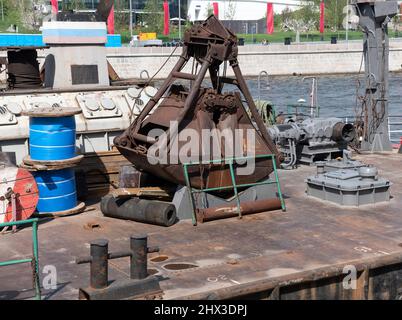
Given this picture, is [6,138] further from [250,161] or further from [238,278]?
[238,278]

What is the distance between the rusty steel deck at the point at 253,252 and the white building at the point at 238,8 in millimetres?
98517

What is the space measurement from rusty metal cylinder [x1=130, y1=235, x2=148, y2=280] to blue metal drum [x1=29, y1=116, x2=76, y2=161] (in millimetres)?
4677

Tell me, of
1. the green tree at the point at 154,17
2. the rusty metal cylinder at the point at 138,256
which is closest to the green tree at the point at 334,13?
the green tree at the point at 154,17

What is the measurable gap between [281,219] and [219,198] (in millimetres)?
1235

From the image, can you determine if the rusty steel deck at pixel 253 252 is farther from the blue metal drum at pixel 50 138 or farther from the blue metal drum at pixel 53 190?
the blue metal drum at pixel 50 138

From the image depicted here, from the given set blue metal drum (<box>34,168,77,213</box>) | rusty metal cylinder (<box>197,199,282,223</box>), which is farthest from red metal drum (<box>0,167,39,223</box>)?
rusty metal cylinder (<box>197,199,282,223</box>)

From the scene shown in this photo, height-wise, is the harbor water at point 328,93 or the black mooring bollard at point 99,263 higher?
the black mooring bollard at point 99,263

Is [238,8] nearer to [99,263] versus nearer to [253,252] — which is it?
[253,252]

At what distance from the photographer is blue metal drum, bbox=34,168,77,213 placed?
1289cm

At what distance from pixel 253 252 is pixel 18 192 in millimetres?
4365

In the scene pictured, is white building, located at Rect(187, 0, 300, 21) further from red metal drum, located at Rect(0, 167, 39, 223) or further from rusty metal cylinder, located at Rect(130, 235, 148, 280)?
rusty metal cylinder, located at Rect(130, 235, 148, 280)

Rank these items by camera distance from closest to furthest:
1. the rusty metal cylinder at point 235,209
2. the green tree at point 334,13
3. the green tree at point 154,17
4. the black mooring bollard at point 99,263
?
the black mooring bollard at point 99,263, the rusty metal cylinder at point 235,209, the green tree at point 154,17, the green tree at point 334,13

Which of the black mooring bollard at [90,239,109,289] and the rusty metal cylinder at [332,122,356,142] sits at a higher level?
the rusty metal cylinder at [332,122,356,142]

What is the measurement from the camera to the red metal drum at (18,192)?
1195 centimetres
